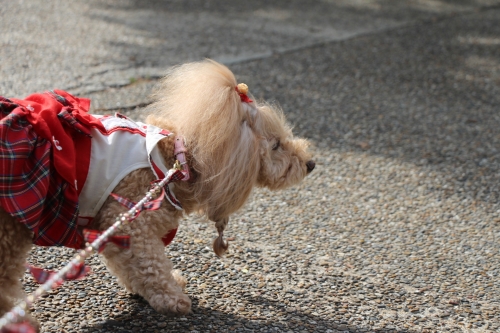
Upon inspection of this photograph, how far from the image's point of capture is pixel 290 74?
6.39 metres

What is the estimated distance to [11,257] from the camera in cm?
233

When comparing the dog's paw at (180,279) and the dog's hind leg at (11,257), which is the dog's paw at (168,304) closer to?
the dog's paw at (180,279)

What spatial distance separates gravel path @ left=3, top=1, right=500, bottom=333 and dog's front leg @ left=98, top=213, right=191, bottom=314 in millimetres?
214

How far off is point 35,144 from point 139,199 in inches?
18.3

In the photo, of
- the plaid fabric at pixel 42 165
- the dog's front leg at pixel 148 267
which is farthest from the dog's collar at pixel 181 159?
the plaid fabric at pixel 42 165

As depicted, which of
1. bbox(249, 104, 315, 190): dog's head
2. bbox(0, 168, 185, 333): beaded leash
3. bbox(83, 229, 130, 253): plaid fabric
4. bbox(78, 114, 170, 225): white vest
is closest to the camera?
bbox(0, 168, 185, 333): beaded leash

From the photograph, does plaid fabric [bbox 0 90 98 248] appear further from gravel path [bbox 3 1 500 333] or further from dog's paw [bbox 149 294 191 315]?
gravel path [bbox 3 1 500 333]

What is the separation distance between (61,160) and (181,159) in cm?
49

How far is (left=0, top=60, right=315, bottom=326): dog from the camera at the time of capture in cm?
228

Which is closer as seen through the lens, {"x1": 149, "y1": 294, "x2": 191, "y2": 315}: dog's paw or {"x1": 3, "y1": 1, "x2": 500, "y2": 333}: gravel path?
{"x1": 149, "y1": 294, "x2": 191, "y2": 315}: dog's paw

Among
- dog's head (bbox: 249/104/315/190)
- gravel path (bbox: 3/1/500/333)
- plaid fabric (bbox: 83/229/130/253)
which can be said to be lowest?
gravel path (bbox: 3/1/500/333)

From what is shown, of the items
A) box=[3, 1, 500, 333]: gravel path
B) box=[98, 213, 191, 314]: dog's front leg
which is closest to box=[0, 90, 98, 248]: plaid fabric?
box=[98, 213, 191, 314]: dog's front leg

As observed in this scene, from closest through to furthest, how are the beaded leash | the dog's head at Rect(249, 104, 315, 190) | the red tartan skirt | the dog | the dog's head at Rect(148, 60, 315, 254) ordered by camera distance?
the beaded leash < the red tartan skirt < the dog < the dog's head at Rect(148, 60, 315, 254) < the dog's head at Rect(249, 104, 315, 190)

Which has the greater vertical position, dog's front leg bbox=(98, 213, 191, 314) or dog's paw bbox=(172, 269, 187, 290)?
dog's front leg bbox=(98, 213, 191, 314)
